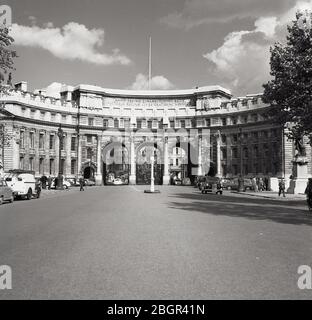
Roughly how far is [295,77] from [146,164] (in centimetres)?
8299

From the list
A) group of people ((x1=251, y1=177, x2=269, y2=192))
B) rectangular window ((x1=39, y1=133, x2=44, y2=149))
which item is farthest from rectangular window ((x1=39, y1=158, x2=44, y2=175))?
group of people ((x1=251, y1=177, x2=269, y2=192))

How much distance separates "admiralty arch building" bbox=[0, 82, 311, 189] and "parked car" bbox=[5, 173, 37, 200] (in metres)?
45.6

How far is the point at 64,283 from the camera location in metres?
6.16

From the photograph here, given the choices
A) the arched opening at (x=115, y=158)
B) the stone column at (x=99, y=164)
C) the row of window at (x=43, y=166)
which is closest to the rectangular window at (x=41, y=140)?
the row of window at (x=43, y=166)

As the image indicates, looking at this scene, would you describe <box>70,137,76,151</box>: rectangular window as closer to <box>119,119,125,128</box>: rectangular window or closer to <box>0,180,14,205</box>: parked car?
<box>119,119,125,128</box>: rectangular window

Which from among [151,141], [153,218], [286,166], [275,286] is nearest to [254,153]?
[286,166]

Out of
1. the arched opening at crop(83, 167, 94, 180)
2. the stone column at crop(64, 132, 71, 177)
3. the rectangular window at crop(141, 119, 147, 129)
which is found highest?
the rectangular window at crop(141, 119, 147, 129)

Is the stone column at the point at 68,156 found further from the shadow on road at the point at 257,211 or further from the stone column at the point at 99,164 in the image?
the shadow on road at the point at 257,211

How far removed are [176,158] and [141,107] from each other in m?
35.4

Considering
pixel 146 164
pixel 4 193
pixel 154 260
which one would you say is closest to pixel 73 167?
pixel 146 164

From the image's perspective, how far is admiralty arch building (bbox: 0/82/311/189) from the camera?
8050cm

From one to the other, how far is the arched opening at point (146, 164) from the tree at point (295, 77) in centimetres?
6326

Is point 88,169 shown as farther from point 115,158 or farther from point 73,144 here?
point 115,158
